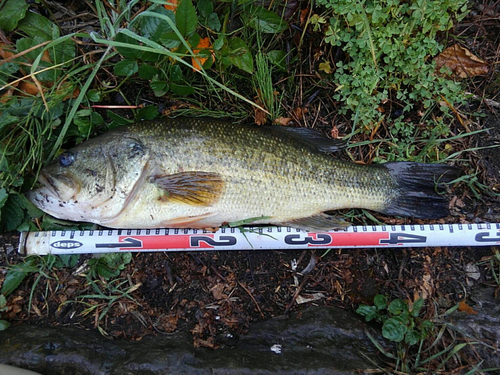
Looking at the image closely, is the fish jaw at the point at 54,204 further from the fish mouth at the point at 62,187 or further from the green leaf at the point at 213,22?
the green leaf at the point at 213,22

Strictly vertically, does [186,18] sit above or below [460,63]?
below

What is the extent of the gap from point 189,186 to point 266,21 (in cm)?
170

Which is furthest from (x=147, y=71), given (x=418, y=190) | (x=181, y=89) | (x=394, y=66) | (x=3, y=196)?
(x=418, y=190)

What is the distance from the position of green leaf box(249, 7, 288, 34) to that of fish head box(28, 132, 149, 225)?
5.01 ft

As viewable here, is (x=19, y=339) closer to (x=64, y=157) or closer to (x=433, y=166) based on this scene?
(x=64, y=157)

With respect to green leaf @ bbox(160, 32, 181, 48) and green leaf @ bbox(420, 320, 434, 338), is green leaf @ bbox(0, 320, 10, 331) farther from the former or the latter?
green leaf @ bbox(420, 320, 434, 338)

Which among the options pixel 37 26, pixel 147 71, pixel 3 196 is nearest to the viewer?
pixel 3 196

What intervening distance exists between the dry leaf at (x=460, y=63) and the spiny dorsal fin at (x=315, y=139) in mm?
1339

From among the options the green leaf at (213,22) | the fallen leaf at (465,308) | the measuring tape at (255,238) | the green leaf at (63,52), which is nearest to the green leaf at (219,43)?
the green leaf at (213,22)

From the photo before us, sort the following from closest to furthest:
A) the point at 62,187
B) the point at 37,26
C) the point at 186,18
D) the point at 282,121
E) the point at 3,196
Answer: the point at 186,18 < the point at 62,187 < the point at 3,196 < the point at 37,26 < the point at 282,121

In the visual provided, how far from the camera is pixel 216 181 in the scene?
2.97m

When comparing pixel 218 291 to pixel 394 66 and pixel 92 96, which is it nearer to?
pixel 92 96

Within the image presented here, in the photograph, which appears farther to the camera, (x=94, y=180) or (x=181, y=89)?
(x=181, y=89)

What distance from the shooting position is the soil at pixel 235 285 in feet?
10.3
